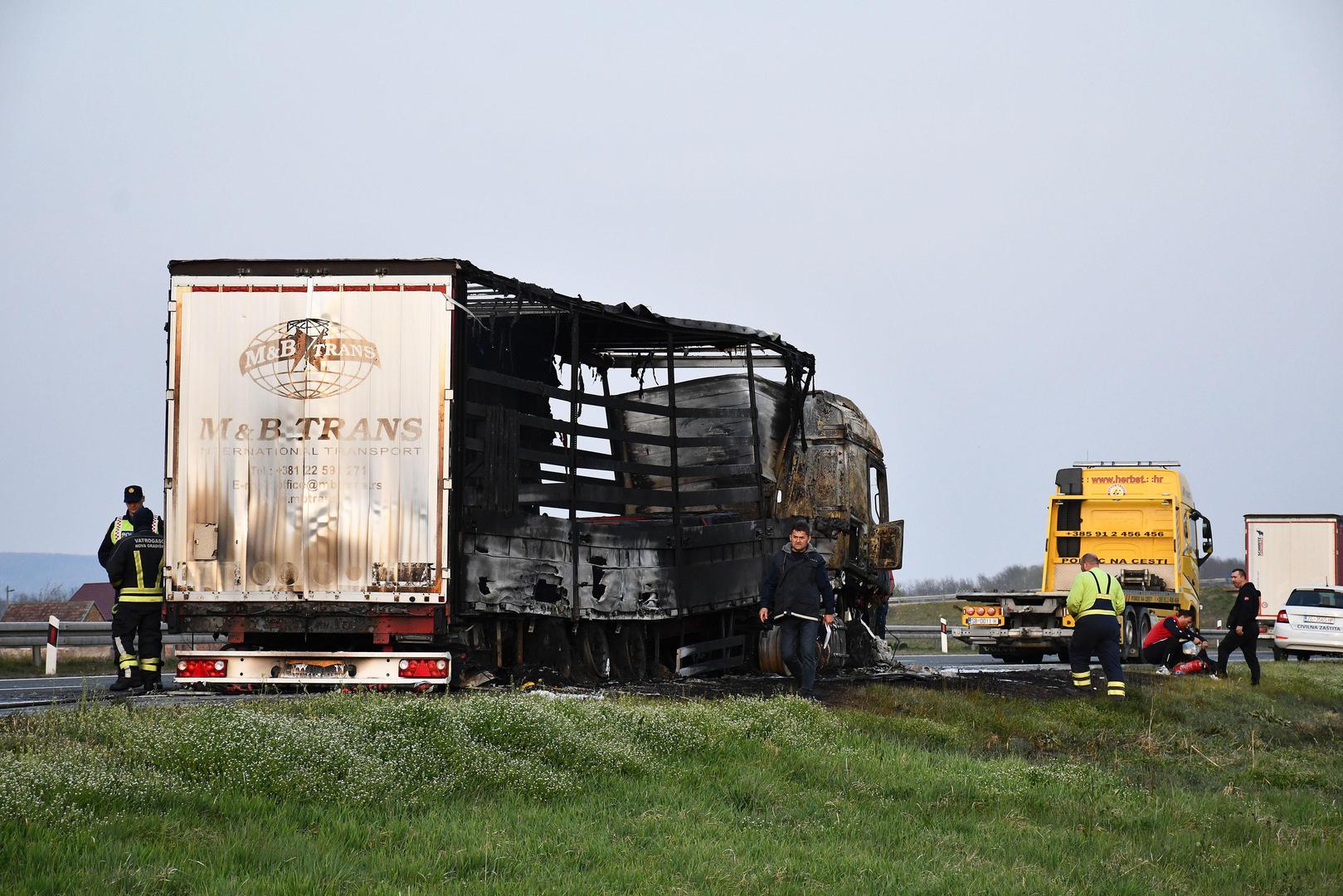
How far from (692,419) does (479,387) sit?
404 centimetres

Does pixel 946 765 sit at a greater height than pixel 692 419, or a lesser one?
lesser

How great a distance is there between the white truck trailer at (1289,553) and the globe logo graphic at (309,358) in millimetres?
28629

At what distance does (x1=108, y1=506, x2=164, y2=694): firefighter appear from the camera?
13148mm

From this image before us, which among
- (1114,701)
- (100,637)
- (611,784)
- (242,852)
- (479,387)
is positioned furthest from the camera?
(100,637)

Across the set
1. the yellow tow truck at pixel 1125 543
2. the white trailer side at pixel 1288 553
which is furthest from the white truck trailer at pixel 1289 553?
the yellow tow truck at pixel 1125 543

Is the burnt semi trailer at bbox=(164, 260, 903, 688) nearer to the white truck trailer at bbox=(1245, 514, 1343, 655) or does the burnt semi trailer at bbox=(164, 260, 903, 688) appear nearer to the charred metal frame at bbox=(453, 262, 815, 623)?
the charred metal frame at bbox=(453, 262, 815, 623)

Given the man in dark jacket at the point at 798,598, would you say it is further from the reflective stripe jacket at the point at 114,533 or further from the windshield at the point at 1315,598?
the windshield at the point at 1315,598

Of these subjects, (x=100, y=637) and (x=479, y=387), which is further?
(x=100, y=637)

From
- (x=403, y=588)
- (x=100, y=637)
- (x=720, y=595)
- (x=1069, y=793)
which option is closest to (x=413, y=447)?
(x=403, y=588)

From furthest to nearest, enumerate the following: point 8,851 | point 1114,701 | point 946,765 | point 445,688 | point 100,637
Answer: point 100,637 < point 1114,701 < point 445,688 < point 946,765 < point 8,851

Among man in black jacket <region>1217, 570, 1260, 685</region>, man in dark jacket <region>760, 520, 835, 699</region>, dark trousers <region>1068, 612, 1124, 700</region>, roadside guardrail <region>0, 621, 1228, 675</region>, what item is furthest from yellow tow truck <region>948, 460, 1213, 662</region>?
roadside guardrail <region>0, 621, 1228, 675</region>

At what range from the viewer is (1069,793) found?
8289mm

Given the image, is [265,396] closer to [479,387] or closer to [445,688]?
[479,387]

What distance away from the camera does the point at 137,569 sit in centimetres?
1320
